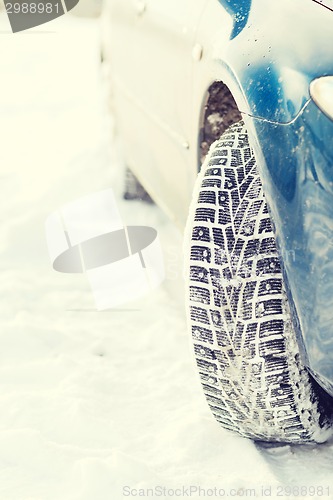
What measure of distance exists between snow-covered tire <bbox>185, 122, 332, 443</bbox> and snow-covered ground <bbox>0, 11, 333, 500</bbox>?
6.4 inches

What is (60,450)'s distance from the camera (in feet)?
6.19

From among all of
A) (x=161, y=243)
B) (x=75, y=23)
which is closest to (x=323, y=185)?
(x=161, y=243)

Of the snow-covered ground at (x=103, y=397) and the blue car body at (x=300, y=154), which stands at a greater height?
the blue car body at (x=300, y=154)

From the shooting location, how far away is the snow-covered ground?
1.78 metres

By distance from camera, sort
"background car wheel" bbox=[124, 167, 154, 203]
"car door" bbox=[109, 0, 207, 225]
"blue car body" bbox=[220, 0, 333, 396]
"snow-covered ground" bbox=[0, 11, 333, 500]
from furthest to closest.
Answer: "background car wheel" bbox=[124, 167, 154, 203], "car door" bbox=[109, 0, 207, 225], "snow-covered ground" bbox=[0, 11, 333, 500], "blue car body" bbox=[220, 0, 333, 396]

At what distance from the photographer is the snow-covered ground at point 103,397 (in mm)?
1782

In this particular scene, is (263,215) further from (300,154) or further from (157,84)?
(157,84)
